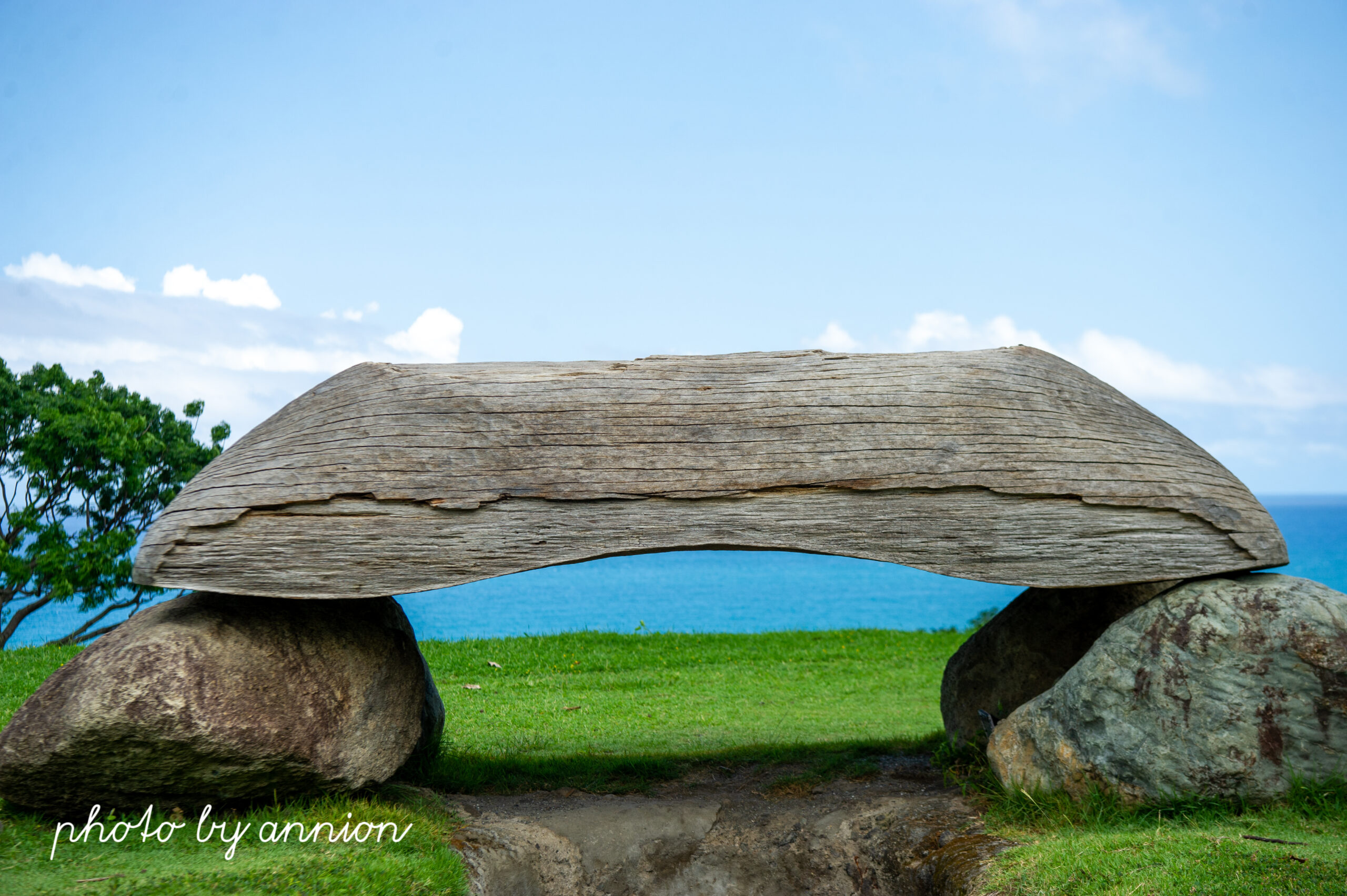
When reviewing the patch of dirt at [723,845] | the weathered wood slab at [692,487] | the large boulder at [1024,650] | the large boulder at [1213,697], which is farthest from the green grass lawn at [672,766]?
the weathered wood slab at [692,487]

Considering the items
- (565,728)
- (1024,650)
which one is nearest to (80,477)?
(565,728)

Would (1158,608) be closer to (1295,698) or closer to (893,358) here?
(1295,698)

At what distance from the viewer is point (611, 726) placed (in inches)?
369

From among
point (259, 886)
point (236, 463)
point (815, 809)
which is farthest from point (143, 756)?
point (815, 809)

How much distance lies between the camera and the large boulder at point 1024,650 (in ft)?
21.9

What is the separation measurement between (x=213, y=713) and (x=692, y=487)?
2.88 metres

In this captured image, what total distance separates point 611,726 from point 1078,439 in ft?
18.4

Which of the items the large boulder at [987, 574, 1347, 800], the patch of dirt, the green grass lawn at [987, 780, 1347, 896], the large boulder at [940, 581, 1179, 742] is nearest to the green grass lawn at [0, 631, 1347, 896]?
the green grass lawn at [987, 780, 1347, 896]

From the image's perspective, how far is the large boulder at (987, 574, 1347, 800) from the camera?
5.04 meters

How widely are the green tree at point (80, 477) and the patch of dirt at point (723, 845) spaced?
29.0ft

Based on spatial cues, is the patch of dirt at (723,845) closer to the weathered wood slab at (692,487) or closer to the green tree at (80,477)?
the weathered wood slab at (692,487)

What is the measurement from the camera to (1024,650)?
6.83 meters

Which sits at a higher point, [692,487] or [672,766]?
[692,487]

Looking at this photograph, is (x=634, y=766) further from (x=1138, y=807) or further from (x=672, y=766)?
(x=1138, y=807)
